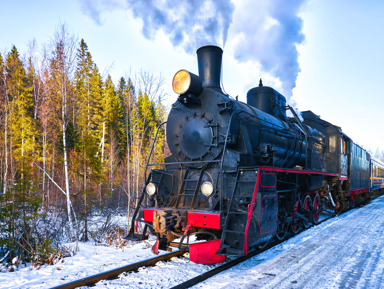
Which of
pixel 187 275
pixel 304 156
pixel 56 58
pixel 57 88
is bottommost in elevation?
pixel 187 275

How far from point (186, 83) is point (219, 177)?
81.2 inches

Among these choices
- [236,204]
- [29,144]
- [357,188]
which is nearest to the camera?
[236,204]

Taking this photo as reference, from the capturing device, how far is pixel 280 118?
8.33 metres

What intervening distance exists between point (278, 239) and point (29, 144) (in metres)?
18.2

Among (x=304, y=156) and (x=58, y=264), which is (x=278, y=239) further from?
(x=58, y=264)

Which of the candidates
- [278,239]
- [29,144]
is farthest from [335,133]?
[29,144]

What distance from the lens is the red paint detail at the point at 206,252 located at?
14.7 ft

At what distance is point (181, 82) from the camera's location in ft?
18.6

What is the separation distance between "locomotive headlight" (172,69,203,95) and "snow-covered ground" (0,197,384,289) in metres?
3.47

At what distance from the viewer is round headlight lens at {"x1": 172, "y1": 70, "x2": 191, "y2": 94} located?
557 centimetres

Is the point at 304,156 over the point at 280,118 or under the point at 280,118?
under

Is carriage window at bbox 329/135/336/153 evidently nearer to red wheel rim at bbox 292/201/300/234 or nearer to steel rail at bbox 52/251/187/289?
red wheel rim at bbox 292/201/300/234

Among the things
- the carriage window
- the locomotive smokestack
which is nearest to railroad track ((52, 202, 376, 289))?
the locomotive smokestack

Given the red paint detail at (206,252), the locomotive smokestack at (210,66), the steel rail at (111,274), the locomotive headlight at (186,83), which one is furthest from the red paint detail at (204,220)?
the locomotive smokestack at (210,66)
